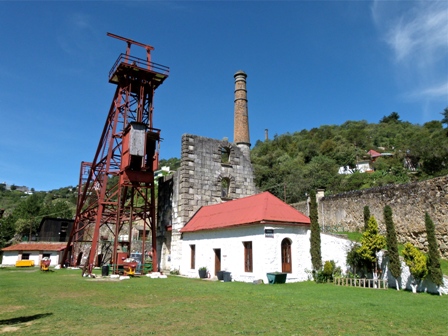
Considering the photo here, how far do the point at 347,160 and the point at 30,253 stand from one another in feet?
180

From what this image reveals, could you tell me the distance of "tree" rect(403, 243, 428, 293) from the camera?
12.4m

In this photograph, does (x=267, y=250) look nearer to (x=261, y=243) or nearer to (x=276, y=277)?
(x=261, y=243)

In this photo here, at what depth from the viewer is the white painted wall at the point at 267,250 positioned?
16141 millimetres

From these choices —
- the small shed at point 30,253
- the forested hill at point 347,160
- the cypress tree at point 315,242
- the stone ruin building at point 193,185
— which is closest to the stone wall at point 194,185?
the stone ruin building at point 193,185

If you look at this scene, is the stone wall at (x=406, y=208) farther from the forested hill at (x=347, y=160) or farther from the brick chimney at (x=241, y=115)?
the forested hill at (x=347, y=160)

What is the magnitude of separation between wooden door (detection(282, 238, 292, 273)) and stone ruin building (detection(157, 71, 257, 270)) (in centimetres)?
825

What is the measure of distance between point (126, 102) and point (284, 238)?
47.8 feet

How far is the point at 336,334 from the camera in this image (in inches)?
260

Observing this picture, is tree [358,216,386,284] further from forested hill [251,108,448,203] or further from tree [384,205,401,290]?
forested hill [251,108,448,203]

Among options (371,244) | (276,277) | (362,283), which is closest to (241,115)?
(276,277)

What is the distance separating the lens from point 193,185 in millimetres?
23609

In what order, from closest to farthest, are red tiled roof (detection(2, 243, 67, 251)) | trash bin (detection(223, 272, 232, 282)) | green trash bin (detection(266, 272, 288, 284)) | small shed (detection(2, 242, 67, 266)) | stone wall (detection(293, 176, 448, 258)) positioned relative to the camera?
green trash bin (detection(266, 272, 288, 284)), stone wall (detection(293, 176, 448, 258)), trash bin (detection(223, 272, 232, 282)), small shed (detection(2, 242, 67, 266)), red tiled roof (detection(2, 243, 67, 251))

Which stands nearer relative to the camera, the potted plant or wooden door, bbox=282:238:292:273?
wooden door, bbox=282:238:292:273

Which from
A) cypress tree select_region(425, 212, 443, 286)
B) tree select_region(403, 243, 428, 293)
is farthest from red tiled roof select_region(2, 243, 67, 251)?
cypress tree select_region(425, 212, 443, 286)
